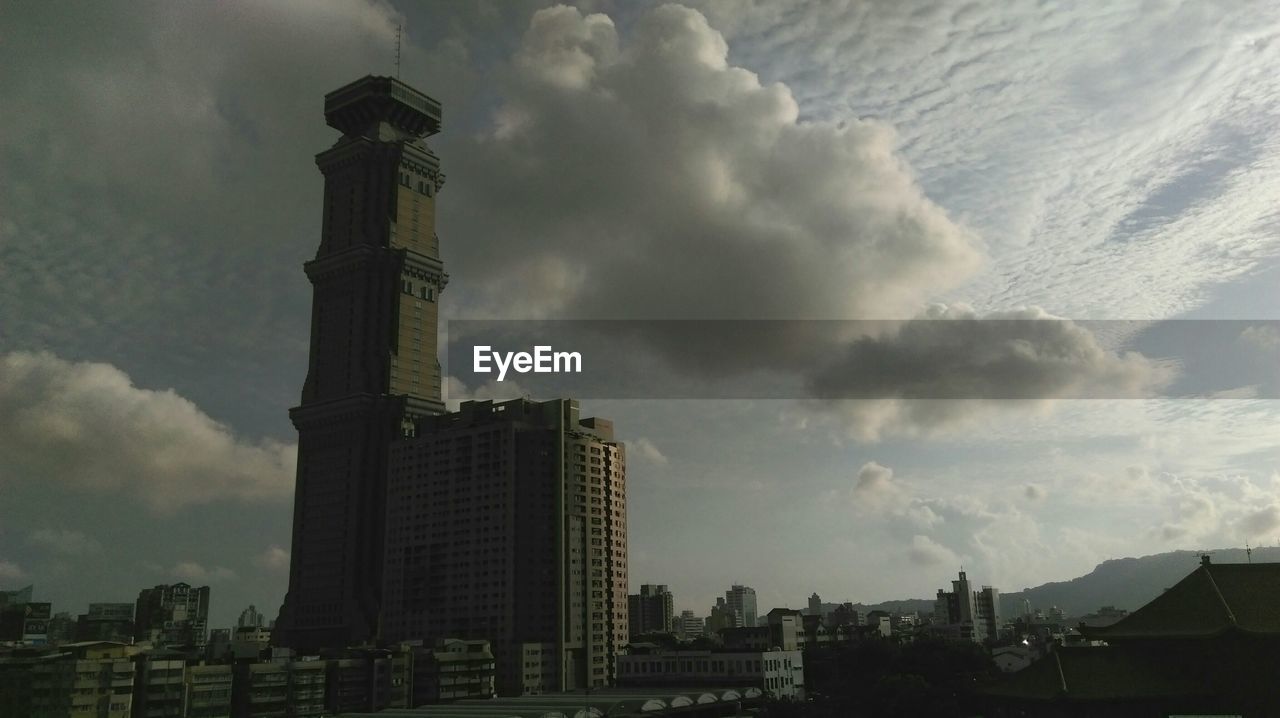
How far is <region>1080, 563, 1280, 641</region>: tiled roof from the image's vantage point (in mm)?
54031

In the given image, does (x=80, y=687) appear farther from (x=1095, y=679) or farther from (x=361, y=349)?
(x=361, y=349)

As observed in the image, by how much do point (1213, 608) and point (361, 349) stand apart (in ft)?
447

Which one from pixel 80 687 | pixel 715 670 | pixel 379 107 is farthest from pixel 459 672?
pixel 379 107

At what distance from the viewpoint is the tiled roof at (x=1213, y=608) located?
54.0m

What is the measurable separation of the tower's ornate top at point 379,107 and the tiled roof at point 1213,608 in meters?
153

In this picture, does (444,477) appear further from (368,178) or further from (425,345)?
(368,178)

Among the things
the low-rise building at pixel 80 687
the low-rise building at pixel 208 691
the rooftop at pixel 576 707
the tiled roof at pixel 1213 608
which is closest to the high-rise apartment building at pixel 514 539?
the rooftop at pixel 576 707

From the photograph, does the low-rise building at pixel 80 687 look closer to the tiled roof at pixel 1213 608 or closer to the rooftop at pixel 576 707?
the rooftop at pixel 576 707

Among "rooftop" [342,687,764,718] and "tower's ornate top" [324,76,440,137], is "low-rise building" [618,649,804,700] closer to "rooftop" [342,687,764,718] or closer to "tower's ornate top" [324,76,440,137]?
"rooftop" [342,687,764,718]

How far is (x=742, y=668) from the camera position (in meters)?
117

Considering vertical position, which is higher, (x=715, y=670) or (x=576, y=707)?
(x=715, y=670)

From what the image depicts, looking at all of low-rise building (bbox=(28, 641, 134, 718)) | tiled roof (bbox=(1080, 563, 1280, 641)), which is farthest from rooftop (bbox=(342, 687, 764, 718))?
tiled roof (bbox=(1080, 563, 1280, 641))

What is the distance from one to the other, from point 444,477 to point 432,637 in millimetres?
24243

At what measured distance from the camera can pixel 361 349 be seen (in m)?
164
